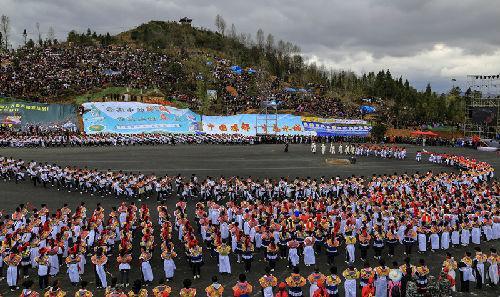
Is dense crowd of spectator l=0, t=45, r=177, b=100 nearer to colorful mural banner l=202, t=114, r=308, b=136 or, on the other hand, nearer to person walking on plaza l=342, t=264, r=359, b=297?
colorful mural banner l=202, t=114, r=308, b=136

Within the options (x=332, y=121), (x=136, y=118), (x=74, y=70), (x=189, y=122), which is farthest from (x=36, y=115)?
(x=332, y=121)

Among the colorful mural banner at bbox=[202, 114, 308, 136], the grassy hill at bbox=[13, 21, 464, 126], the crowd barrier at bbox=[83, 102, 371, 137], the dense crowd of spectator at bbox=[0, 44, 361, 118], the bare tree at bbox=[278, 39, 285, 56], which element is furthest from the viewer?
the bare tree at bbox=[278, 39, 285, 56]

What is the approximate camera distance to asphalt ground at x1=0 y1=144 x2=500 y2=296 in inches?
529

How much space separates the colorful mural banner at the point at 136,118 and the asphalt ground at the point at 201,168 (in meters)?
7.32

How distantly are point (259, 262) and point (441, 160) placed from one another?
Result: 93.6ft

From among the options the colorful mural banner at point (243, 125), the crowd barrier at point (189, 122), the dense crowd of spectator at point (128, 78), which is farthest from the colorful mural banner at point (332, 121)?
the dense crowd of spectator at point (128, 78)

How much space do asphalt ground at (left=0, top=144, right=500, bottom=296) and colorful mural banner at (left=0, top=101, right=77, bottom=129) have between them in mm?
8220

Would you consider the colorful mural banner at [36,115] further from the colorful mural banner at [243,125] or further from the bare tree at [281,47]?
the bare tree at [281,47]

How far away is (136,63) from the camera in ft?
241

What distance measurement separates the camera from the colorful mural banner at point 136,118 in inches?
2010

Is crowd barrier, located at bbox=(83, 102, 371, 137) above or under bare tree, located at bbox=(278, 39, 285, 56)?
under

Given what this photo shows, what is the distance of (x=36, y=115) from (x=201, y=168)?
2778 centimetres

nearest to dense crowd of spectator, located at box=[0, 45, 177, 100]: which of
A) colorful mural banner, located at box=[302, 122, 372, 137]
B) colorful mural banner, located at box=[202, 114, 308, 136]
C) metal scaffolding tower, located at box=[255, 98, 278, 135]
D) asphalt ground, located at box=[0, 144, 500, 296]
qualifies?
colorful mural banner, located at box=[202, 114, 308, 136]

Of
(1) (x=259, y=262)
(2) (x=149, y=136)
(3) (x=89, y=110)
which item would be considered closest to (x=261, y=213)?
(1) (x=259, y=262)
